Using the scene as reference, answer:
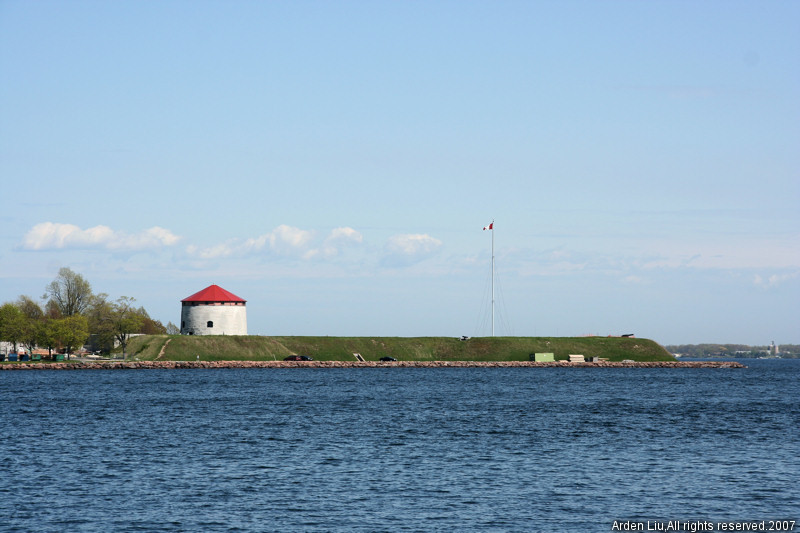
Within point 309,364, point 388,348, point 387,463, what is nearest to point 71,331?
point 309,364

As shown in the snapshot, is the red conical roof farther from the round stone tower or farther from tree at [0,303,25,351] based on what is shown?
tree at [0,303,25,351]

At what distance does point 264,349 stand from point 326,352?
38.3 ft

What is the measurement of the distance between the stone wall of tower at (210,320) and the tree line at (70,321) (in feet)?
35.3

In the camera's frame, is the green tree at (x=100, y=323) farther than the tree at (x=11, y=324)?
Yes

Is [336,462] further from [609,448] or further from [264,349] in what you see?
[264,349]

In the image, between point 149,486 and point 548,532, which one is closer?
point 548,532

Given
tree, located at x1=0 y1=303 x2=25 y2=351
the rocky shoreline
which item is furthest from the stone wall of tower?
tree, located at x1=0 y1=303 x2=25 y2=351

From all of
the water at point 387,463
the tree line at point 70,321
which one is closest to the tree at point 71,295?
the tree line at point 70,321

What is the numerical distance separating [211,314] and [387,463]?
13156 cm

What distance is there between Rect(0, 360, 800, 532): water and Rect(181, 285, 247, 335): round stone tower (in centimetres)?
8515

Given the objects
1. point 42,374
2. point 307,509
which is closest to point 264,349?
point 42,374

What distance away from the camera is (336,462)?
135ft

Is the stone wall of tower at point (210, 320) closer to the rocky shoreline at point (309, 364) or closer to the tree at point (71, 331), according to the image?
the rocky shoreline at point (309, 364)

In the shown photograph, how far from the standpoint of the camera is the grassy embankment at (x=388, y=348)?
15238 cm
